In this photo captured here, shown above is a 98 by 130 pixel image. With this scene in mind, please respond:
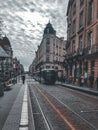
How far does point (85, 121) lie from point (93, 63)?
981 inches

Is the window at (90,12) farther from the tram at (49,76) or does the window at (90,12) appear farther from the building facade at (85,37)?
the tram at (49,76)

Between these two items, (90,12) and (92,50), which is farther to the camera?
(90,12)

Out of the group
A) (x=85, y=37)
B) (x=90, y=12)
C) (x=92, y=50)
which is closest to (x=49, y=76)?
(x=85, y=37)

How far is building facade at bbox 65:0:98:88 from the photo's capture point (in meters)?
33.3

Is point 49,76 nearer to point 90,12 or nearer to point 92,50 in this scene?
point 90,12

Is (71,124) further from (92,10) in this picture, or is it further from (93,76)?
(92,10)

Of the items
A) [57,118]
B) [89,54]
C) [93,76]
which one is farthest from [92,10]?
[57,118]

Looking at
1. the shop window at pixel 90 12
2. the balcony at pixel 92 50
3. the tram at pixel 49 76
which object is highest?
the shop window at pixel 90 12

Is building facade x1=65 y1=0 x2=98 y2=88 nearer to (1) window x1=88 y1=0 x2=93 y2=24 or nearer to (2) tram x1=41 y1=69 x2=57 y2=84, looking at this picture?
(1) window x1=88 y1=0 x2=93 y2=24

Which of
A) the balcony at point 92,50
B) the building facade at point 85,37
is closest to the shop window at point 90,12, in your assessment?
the building facade at point 85,37

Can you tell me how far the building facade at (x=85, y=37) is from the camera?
3328 centimetres

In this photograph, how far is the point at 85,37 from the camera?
126 ft

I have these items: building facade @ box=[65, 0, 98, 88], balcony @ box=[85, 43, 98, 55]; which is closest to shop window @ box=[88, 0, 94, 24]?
building facade @ box=[65, 0, 98, 88]

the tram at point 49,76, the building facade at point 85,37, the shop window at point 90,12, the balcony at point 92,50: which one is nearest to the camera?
the balcony at point 92,50
